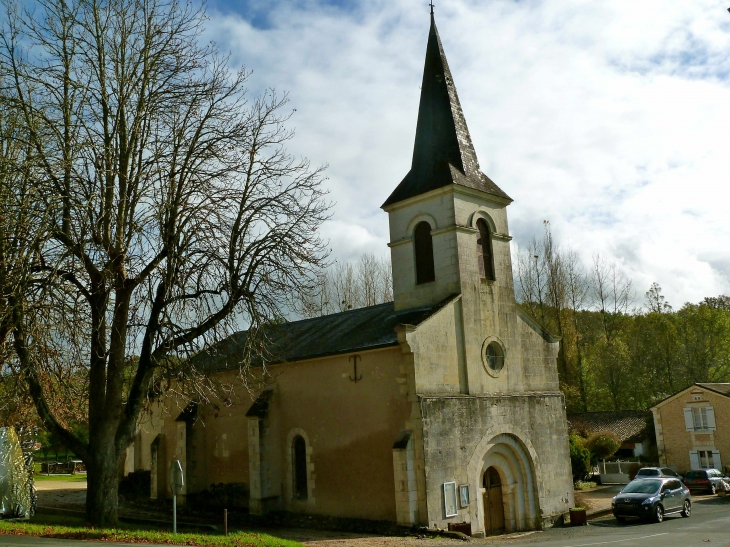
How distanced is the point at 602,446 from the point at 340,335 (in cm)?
2168

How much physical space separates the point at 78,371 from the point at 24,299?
2778mm

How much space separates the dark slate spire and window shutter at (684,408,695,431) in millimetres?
21944

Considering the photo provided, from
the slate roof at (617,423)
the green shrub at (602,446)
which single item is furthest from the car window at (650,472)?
the slate roof at (617,423)

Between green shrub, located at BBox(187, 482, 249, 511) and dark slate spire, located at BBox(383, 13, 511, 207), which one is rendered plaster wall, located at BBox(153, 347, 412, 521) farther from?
dark slate spire, located at BBox(383, 13, 511, 207)

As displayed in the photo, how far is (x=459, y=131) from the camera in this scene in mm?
22656

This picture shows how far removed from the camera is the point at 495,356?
21.0 meters

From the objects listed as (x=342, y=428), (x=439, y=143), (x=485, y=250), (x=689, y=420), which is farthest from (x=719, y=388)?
(x=342, y=428)

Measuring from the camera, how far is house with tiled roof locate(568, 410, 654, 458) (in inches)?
1549

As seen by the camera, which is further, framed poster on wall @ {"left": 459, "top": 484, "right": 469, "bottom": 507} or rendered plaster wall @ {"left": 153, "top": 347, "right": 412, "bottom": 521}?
rendered plaster wall @ {"left": 153, "top": 347, "right": 412, "bottom": 521}

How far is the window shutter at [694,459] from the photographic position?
36.2 m

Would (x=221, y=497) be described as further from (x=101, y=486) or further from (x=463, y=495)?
(x=463, y=495)

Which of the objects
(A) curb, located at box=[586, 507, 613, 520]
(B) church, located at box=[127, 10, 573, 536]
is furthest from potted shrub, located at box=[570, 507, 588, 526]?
(A) curb, located at box=[586, 507, 613, 520]

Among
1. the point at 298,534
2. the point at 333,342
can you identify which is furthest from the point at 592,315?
the point at 298,534

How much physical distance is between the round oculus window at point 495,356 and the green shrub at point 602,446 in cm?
1854
